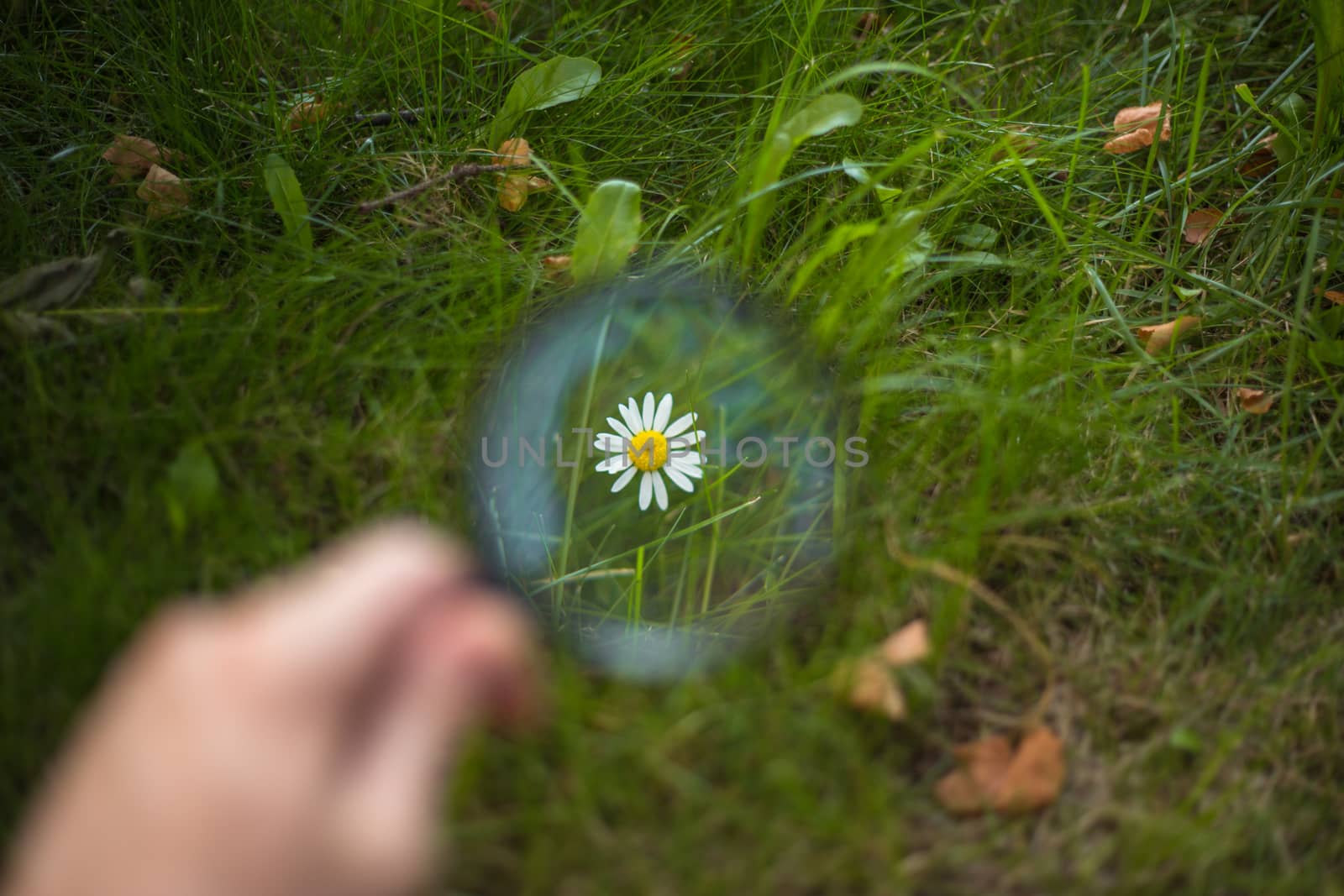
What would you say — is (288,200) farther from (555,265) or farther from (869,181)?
(869,181)

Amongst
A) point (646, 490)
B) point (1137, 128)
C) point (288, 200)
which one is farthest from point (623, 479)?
point (1137, 128)

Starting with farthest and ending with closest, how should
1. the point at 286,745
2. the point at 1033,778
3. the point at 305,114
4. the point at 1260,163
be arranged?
the point at 1260,163
the point at 305,114
the point at 1033,778
the point at 286,745

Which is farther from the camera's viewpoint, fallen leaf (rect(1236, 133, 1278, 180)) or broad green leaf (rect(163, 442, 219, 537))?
fallen leaf (rect(1236, 133, 1278, 180))

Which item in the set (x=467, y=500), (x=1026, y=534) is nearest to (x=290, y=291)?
(x=467, y=500)

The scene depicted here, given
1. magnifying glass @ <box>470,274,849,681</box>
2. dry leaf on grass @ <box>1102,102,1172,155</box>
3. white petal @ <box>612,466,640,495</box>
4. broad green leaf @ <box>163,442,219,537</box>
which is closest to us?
broad green leaf @ <box>163,442,219,537</box>

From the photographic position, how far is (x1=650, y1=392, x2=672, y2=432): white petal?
5.31 feet

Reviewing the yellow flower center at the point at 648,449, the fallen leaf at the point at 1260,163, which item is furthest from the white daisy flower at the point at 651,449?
the fallen leaf at the point at 1260,163

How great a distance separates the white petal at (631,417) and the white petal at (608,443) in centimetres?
3

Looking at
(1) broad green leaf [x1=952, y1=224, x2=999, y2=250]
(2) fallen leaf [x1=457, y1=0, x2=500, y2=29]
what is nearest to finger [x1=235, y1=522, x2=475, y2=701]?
(1) broad green leaf [x1=952, y1=224, x2=999, y2=250]

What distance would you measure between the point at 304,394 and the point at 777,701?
0.76 m

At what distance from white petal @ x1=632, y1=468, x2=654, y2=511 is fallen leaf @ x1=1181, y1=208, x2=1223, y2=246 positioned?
1.06m

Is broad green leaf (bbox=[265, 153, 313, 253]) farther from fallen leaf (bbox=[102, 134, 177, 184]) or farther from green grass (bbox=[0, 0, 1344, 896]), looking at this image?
fallen leaf (bbox=[102, 134, 177, 184])

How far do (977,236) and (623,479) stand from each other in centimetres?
79

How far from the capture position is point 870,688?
3.65ft
